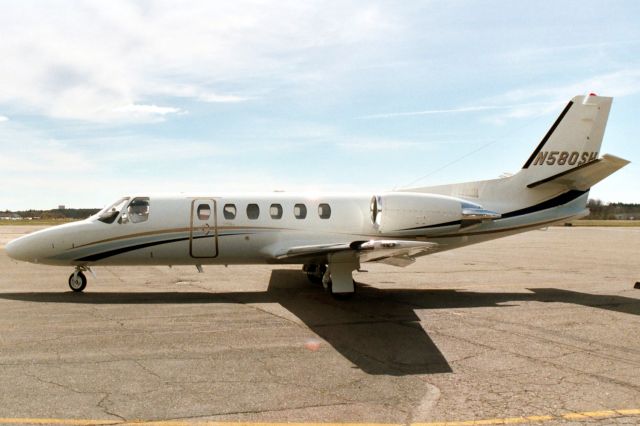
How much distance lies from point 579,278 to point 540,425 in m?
13.3

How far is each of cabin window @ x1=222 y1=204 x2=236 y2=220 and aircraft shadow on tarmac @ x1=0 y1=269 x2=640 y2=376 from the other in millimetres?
2074

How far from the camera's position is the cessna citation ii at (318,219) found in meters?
→ 13.3

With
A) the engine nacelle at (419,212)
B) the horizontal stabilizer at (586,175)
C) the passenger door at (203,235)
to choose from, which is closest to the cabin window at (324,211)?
the engine nacelle at (419,212)

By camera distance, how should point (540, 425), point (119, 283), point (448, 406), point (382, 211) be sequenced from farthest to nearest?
point (119, 283) → point (382, 211) → point (448, 406) → point (540, 425)

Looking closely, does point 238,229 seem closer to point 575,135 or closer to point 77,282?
point 77,282

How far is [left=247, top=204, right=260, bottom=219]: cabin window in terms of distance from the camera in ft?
45.0

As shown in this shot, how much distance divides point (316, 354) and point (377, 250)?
296 centimetres

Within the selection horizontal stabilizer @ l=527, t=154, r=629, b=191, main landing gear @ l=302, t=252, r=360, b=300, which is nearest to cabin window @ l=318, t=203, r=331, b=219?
main landing gear @ l=302, t=252, r=360, b=300

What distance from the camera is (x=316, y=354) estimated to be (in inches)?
303

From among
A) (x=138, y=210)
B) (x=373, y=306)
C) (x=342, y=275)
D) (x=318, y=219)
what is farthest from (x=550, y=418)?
(x=138, y=210)

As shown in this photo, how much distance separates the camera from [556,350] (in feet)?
26.3

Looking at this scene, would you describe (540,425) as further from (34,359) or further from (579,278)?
(579,278)

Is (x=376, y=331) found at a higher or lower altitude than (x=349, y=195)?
lower

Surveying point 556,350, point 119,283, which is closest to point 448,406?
point 556,350
